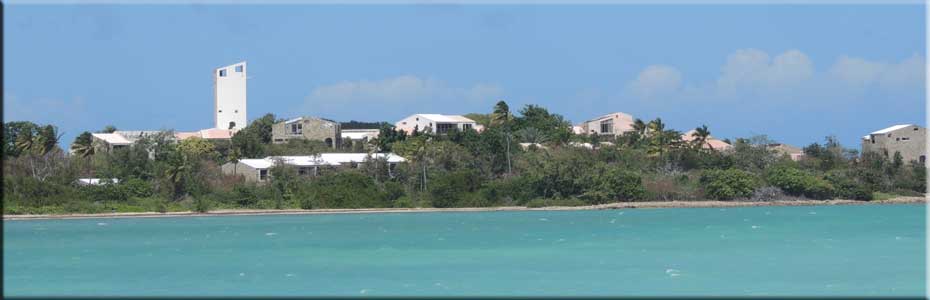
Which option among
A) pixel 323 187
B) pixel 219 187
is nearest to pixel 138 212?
pixel 219 187

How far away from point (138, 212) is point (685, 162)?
26.4m

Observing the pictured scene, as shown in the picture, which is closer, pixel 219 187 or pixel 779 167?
pixel 219 187

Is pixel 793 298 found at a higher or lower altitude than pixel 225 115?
lower

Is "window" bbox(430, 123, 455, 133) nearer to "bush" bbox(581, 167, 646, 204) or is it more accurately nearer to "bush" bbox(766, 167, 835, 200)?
"bush" bbox(581, 167, 646, 204)

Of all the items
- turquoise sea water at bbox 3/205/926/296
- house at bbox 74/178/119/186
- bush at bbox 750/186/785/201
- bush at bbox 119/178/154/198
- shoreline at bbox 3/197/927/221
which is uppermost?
house at bbox 74/178/119/186

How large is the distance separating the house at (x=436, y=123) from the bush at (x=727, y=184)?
651 inches

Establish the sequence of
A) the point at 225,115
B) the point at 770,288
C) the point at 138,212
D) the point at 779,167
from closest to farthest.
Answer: the point at 770,288
the point at 138,212
the point at 779,167
the point at 225,115

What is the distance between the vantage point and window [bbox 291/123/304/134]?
7200 centimetres

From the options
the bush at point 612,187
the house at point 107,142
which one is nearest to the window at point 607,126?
the bush at point 612,187

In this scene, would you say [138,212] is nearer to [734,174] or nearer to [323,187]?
[323,187]

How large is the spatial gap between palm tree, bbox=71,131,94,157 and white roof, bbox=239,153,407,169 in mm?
8038

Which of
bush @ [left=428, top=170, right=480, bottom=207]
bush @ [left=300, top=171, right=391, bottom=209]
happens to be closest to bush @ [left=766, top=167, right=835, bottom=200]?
bush @ [left=428, top=170, right=480, bottom=207]

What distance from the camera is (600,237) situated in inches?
1772

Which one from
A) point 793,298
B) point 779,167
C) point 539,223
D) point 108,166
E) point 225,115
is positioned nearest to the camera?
point 793,298
